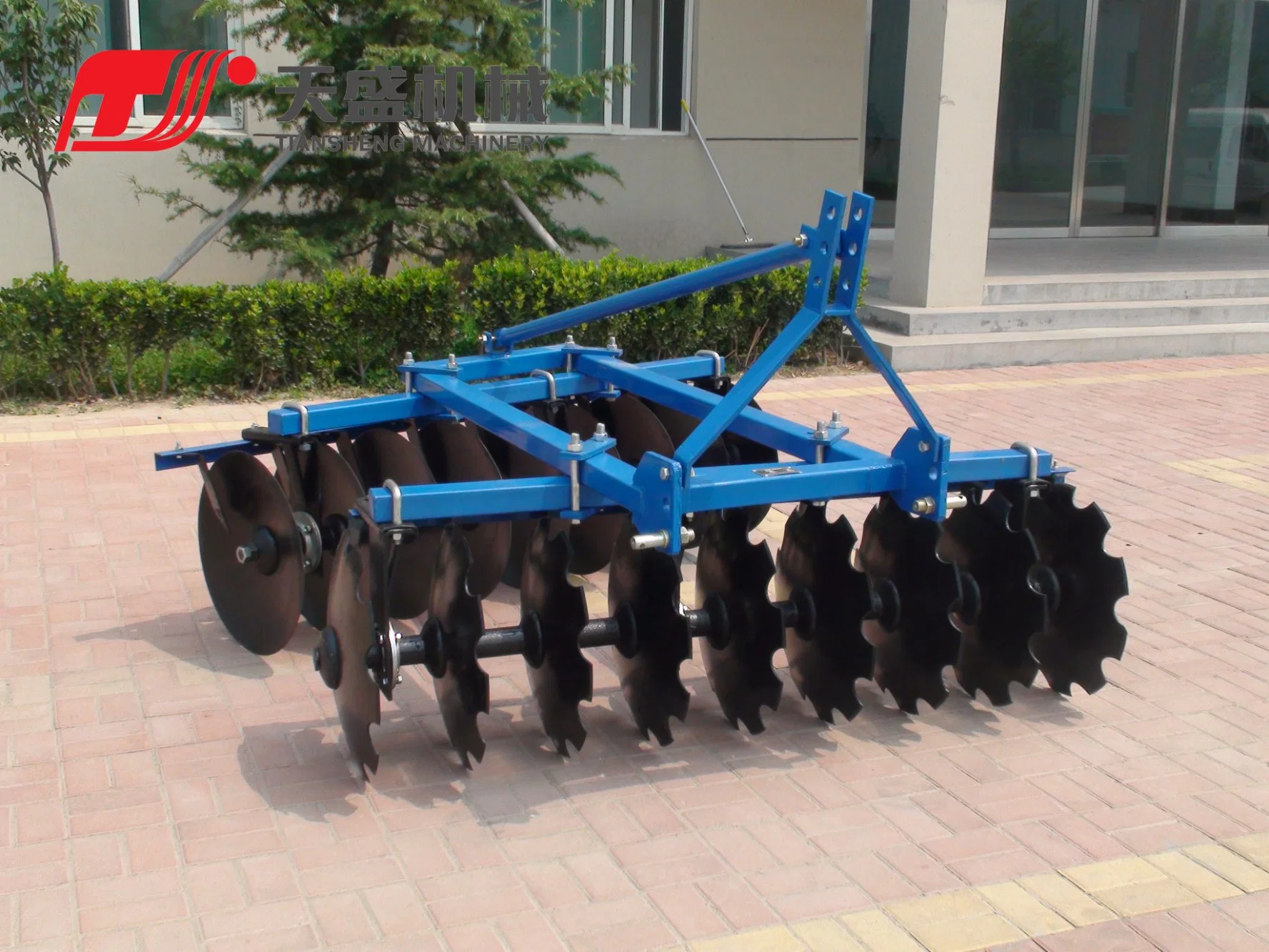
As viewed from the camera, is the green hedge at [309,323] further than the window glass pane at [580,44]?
No

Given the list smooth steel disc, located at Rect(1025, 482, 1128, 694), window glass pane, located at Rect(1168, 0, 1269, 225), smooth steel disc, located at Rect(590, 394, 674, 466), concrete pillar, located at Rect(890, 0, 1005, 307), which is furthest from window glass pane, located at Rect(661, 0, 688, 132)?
smooth steel disc, located at Rect(1025, 482, 1128, 694)

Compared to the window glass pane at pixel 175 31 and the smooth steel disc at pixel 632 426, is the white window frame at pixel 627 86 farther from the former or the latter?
the smooth steel disc at pixel 632 426

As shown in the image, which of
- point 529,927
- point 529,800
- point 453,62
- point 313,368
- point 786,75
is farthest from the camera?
point 786,75

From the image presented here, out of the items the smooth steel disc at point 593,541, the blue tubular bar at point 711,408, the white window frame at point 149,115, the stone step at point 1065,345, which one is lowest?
the smooth steel disc at point 593,541

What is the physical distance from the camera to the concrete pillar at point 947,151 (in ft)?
31.6

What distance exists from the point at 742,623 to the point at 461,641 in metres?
0.85

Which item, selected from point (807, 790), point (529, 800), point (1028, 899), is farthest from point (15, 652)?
Result: point (1028, 899)

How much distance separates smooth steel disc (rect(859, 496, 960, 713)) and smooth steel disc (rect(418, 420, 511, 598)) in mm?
1279

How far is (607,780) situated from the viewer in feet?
11.7

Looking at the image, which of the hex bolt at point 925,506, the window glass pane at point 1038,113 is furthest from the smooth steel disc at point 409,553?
the window glass pane at point 1038,113

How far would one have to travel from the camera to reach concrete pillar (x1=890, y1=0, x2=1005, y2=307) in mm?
9641

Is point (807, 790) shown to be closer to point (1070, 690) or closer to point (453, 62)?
point (1070, 690)

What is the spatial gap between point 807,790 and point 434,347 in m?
5.61

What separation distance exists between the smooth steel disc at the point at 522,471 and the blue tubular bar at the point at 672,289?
294 mm
